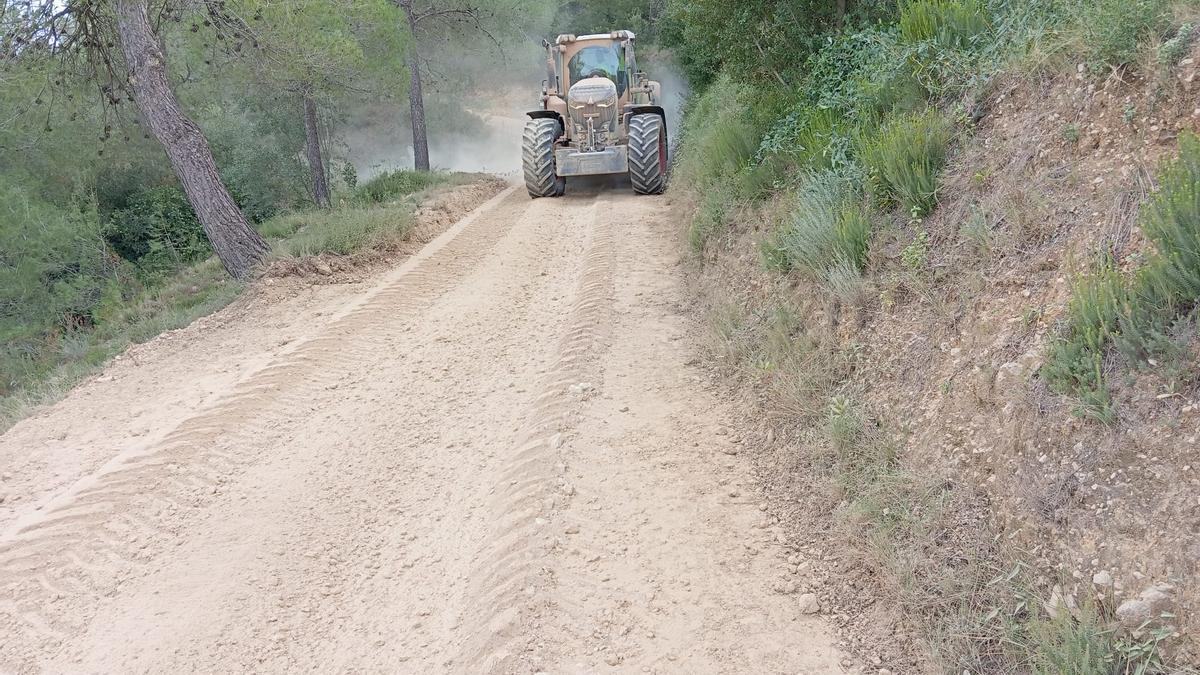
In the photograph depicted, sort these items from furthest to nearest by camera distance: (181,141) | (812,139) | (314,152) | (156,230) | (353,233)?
1. (156,230)
2. (314,152)
3. (353,233)
4. (181,141)
5. (812,139)

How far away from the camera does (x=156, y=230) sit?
58.2 feet

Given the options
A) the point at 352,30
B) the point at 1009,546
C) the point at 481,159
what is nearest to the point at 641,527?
the point at 1009,546

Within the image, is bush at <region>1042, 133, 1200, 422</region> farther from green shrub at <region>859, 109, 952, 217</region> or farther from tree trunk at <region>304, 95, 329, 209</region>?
tree trunk at <region>304, 95, 329, 209</region>

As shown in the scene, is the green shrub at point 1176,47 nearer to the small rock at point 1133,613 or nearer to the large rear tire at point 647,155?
the small rock at point 1133,613

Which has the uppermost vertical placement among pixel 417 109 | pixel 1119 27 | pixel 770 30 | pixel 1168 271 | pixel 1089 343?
pixel 417 109

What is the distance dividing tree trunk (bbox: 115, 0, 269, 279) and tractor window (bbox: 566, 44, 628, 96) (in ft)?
23.4

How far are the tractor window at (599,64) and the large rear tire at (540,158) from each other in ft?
5.98

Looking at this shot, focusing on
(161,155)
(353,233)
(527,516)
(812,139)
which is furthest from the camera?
(161,155)

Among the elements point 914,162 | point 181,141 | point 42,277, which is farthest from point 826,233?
point 42,277

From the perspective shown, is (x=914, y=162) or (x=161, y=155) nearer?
(x=914, y=162)

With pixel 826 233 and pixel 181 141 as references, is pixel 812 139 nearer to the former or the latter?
pixel 826 233

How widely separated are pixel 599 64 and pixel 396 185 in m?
4.89

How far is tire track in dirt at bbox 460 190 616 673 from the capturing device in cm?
295

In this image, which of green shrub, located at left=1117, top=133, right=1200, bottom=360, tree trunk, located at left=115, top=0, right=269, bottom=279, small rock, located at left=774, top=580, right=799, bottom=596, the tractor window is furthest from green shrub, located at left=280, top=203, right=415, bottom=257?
green shrub, located at left=1117, top=133, right=1200, bottom=360
